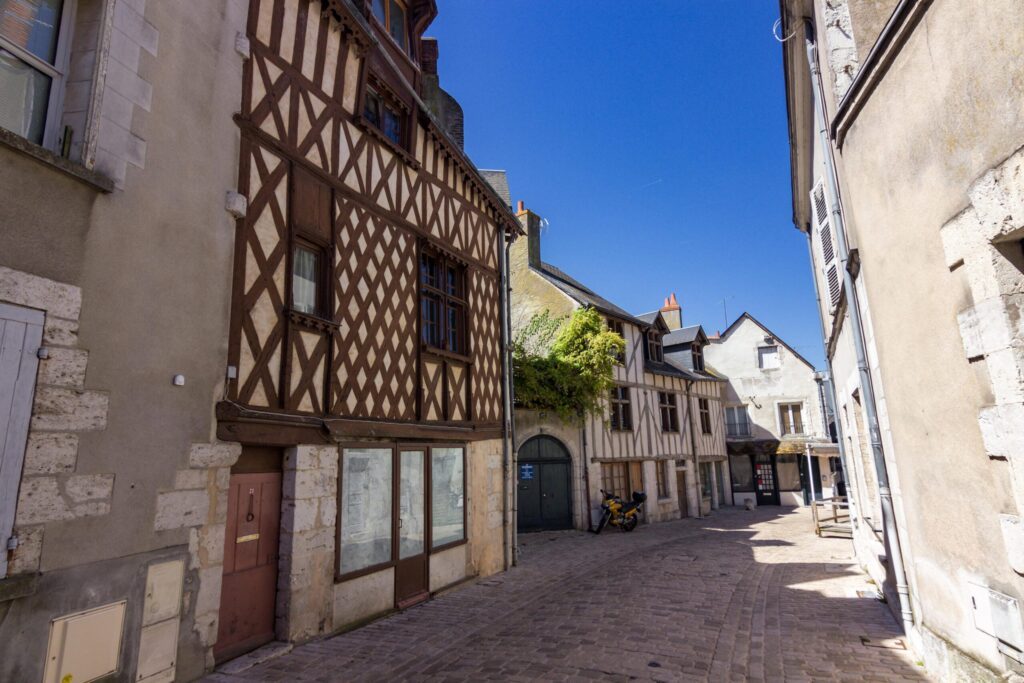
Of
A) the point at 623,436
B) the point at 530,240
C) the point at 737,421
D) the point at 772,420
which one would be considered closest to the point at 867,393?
the point at 623,436

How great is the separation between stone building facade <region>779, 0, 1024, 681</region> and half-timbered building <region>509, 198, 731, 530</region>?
7.99 meters

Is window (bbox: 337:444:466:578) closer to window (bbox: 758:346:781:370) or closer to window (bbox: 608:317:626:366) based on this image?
window (bbox: 608:317:626:366)

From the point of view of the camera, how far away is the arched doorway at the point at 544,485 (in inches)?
474

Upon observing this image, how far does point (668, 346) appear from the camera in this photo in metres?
19.2

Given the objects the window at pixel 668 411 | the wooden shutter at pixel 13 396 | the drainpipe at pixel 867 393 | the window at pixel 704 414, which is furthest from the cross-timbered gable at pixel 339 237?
the window at pixel 704 414

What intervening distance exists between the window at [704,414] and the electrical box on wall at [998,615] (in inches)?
606

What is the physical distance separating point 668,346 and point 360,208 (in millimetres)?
15187

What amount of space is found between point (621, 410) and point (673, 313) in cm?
920

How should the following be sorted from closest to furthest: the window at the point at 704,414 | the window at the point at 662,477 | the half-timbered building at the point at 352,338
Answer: the half-timbered building at the point at 352,338 < the window at the point at 662,477 < the window at the point at 704,414

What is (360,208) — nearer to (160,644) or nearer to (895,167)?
(160,644)

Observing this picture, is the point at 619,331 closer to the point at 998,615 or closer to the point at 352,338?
the point at 352,338

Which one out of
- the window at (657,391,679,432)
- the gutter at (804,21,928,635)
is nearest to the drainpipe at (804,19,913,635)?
the gutter at (804,21,928,635)

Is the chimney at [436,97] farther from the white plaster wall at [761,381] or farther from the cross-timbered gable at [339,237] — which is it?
the white plaster wall at [761,381]

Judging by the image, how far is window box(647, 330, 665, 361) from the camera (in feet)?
53.5
